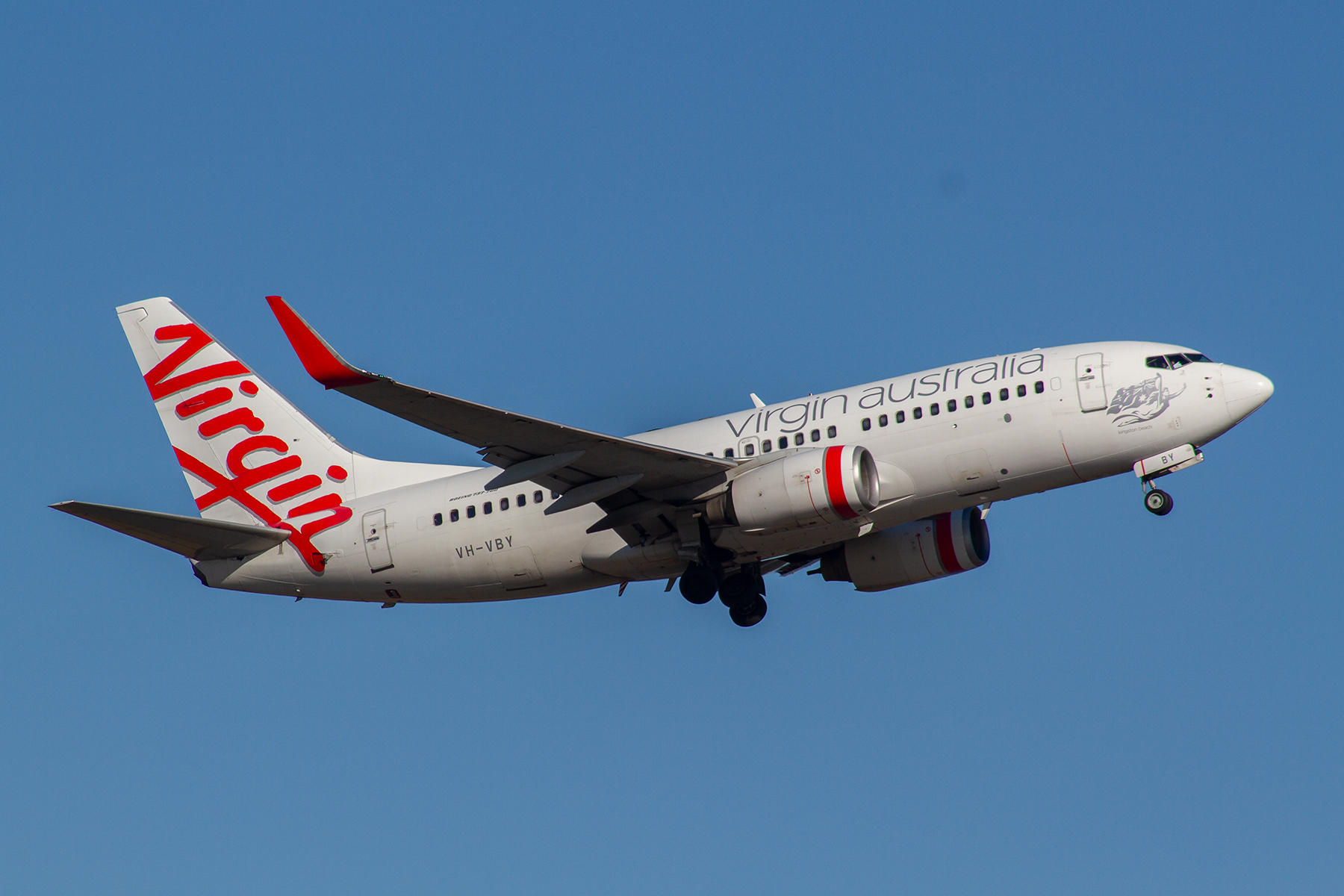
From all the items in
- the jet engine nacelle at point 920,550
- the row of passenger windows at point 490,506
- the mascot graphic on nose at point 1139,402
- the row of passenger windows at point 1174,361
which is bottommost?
the jet engine nacelle at point 920,550

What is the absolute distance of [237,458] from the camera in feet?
Answer: 117

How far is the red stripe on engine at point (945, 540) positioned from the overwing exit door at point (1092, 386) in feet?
17.4

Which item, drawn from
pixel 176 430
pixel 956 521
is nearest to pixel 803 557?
pixel 956 521

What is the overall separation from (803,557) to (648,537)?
190 inches

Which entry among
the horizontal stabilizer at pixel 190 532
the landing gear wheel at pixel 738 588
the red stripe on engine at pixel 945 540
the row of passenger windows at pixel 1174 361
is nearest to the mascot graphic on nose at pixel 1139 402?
the row of passenger windows at pixel 1174 361

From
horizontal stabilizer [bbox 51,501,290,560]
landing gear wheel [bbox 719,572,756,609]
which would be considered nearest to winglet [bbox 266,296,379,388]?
horizontal stabilizer [bbox 51,501,290,560]

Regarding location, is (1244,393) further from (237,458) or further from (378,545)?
(237,458)

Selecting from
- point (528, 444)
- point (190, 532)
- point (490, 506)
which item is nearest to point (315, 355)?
point (528, 444)

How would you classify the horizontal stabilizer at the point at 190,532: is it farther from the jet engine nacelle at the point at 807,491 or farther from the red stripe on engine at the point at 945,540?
the red stripe on engine at the point at 945,540

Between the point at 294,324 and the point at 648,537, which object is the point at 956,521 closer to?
the point at 648,537

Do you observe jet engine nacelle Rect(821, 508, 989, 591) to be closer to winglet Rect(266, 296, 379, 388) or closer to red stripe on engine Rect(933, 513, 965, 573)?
red stripe on engine Rect(933, 513, 965, 573)

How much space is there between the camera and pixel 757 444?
3088cm

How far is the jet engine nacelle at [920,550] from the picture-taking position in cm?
3362

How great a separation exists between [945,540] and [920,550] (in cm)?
62
